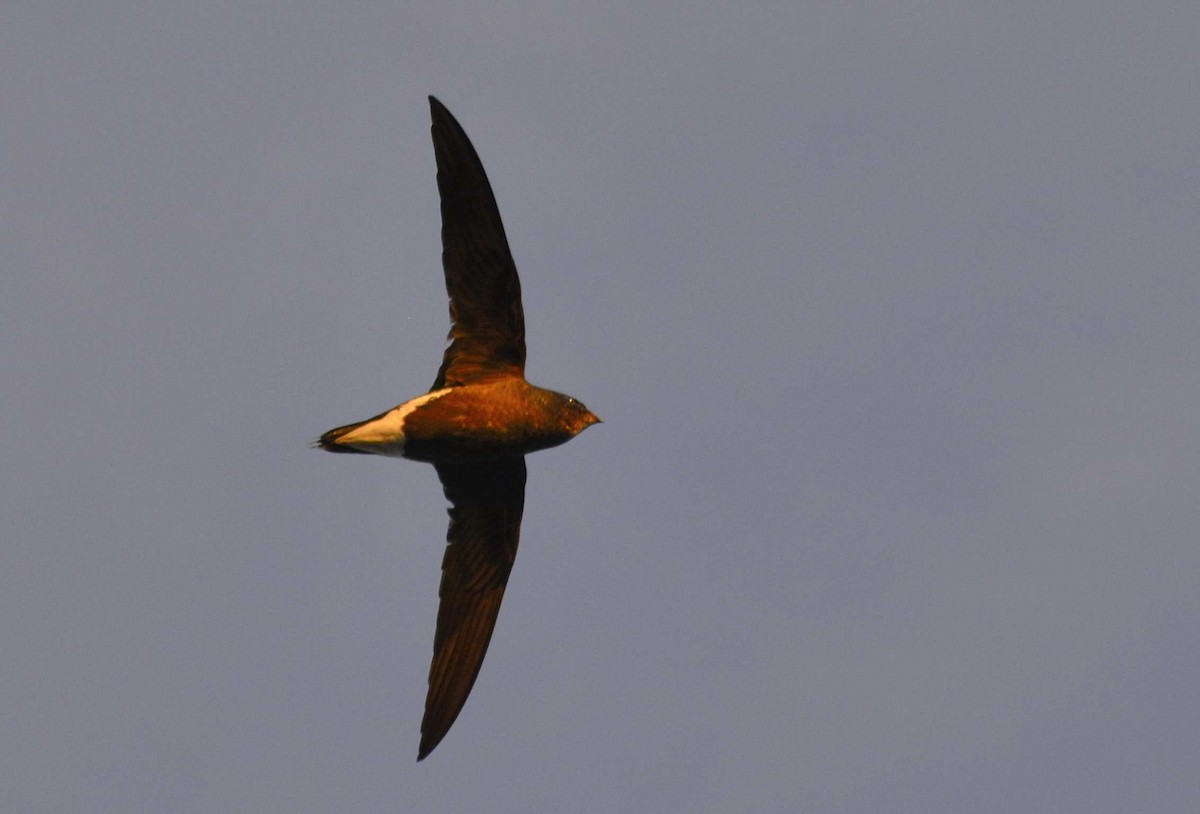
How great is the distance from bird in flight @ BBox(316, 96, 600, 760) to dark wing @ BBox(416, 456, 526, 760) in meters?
0.03

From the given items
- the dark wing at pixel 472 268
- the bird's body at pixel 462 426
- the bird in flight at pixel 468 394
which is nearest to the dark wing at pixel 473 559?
the bird in flight at pixel 468 394

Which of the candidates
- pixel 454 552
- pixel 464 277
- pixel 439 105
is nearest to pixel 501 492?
pixel 454 552

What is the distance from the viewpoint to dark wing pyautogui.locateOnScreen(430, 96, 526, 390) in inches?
698

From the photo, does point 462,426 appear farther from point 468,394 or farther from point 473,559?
point 473,559

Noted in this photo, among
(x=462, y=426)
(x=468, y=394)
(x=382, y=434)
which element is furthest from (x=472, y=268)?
(x=382, y=434)

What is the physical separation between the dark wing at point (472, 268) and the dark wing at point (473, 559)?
1204mm

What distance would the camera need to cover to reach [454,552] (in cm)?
1858

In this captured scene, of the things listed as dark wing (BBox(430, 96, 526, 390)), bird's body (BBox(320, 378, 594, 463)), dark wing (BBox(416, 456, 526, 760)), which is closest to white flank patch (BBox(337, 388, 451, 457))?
bird's body (BBox(320, 378, 594, 463))

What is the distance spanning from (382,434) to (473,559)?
1952 mm

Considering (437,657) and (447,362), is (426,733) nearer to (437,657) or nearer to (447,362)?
(437,657)

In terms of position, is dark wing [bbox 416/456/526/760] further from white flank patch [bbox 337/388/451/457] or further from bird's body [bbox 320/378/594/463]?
white flank patch [bbox 337/388/451/457]

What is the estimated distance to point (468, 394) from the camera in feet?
57.8

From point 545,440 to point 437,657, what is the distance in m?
2.62

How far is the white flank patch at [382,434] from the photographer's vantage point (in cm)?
1744
